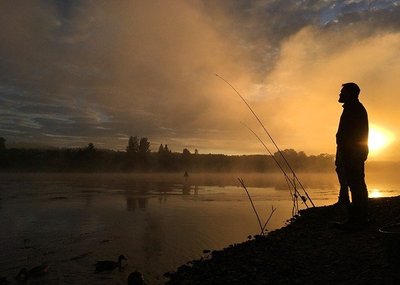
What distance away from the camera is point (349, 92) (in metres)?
9.34

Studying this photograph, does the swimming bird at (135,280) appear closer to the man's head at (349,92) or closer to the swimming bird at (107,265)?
the swimming bird at (107,265)

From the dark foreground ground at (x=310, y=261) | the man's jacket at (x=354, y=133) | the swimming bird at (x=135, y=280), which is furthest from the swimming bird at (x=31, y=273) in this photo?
the man's jacket at (x=354, y=133)

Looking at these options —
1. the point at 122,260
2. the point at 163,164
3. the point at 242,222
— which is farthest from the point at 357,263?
the point at 163,164

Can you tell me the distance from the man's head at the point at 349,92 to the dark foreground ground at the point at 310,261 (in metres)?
3.23

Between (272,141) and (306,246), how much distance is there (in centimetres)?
325

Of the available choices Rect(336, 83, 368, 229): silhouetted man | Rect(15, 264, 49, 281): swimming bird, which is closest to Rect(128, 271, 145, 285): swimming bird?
Rect(15, 264, 49, 281): swimming bird

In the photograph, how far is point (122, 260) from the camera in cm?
1135

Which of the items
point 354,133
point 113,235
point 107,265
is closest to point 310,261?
point 354,133

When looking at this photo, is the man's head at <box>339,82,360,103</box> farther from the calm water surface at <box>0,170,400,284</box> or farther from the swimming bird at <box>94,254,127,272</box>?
the swimming bird at <box>94,254,127,272</box>

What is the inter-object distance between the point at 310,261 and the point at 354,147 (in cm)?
289

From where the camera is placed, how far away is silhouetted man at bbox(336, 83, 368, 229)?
8953 mm

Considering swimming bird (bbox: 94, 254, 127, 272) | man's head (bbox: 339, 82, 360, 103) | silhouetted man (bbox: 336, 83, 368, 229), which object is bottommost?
swimming bird (bbox: 94, 254, 127, 272)

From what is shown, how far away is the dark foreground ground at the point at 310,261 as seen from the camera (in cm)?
639

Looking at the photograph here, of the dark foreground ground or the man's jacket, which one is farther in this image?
the man's jacket
